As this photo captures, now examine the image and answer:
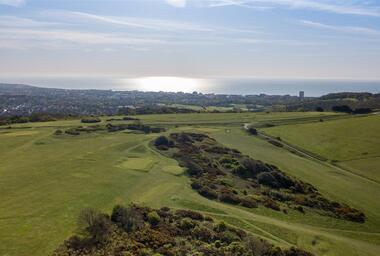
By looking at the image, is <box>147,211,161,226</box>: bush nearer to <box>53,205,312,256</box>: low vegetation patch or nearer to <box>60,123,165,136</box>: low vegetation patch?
<box>53,205,312,256</box>: low vegetation patch

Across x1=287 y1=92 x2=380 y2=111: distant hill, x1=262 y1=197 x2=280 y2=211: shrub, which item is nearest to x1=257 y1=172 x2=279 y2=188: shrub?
x1=262 y1=197 x2=280 y2=211: shrub

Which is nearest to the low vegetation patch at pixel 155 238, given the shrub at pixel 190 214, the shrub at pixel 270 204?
the shrub at pixel 190 214

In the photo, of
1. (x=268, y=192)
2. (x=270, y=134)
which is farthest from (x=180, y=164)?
(x=270, y=134)

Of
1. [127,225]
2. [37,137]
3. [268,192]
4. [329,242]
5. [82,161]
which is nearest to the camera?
[127,225]

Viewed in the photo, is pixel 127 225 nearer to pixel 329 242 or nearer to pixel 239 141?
pixel 329 242

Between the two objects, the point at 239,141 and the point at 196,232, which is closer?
the point at 196,232

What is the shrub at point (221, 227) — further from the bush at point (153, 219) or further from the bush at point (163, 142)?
the bush at point (163, 142)

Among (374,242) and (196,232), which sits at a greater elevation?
(196,232)
